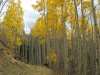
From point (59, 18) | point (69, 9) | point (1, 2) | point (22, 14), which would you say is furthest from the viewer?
point (22, 14)

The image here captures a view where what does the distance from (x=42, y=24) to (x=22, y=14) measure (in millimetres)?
5659

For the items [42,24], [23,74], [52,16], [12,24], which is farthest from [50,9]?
[23,74]

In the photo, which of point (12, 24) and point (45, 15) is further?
point (12, 24)

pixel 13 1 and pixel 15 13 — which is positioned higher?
pixel 13 1

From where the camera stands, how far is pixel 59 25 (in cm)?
2069

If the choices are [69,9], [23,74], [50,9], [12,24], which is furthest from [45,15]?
[23,74]

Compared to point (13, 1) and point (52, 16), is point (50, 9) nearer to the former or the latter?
→ point (52, 16)

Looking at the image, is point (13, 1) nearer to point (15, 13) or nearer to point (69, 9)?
point (15, 13)

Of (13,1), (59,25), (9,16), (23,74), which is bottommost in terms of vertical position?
(23,74)

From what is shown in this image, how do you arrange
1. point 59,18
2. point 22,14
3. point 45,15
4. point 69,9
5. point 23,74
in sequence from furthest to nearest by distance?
1. point 22,14
2. point 45,15
3. point 59,18
4. point 69,9
5. point 23,74

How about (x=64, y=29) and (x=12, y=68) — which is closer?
(x=12, y=68)

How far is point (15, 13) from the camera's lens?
84.6 ft

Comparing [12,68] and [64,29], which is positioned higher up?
[64,29]

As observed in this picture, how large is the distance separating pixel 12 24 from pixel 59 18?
8.05 meters
